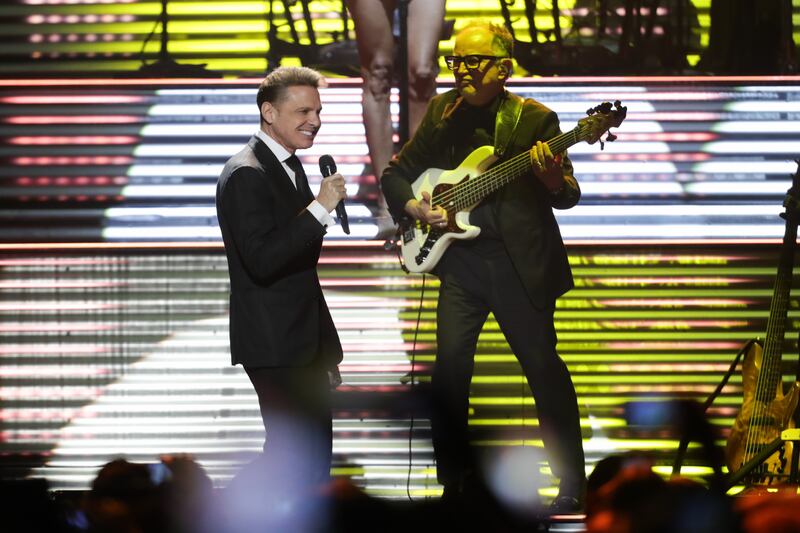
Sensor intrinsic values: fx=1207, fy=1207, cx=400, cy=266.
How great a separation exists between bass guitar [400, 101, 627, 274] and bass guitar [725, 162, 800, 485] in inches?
43.5

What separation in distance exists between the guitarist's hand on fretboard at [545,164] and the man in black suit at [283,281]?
3.34 ft

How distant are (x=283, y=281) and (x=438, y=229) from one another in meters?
1.07

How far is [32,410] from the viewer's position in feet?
21.8

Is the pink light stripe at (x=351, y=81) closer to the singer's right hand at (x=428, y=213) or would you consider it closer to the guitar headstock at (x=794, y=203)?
the guitar headstock at (x=794, y=203)

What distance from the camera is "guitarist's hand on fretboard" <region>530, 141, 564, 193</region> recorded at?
5.27 m

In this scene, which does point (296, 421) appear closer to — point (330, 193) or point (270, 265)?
point (270, 265)

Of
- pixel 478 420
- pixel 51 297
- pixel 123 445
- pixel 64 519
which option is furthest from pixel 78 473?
pixel 64 519

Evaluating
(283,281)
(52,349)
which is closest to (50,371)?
(52,349)

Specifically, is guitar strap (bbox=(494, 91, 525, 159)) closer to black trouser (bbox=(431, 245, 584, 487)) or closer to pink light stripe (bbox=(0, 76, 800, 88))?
black trouser (bbox=(431, 245, 584, 487))

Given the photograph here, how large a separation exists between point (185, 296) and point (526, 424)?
1.99m

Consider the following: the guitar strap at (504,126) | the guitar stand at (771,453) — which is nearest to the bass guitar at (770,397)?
the guitar stand at (771,453)

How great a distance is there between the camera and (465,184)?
5.48 metres

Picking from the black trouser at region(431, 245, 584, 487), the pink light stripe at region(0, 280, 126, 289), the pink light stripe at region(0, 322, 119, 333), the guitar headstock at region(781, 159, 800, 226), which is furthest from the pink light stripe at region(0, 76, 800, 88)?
the black trouser at region(431, 245, 584, 487)

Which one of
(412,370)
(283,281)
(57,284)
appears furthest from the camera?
(57,284)
